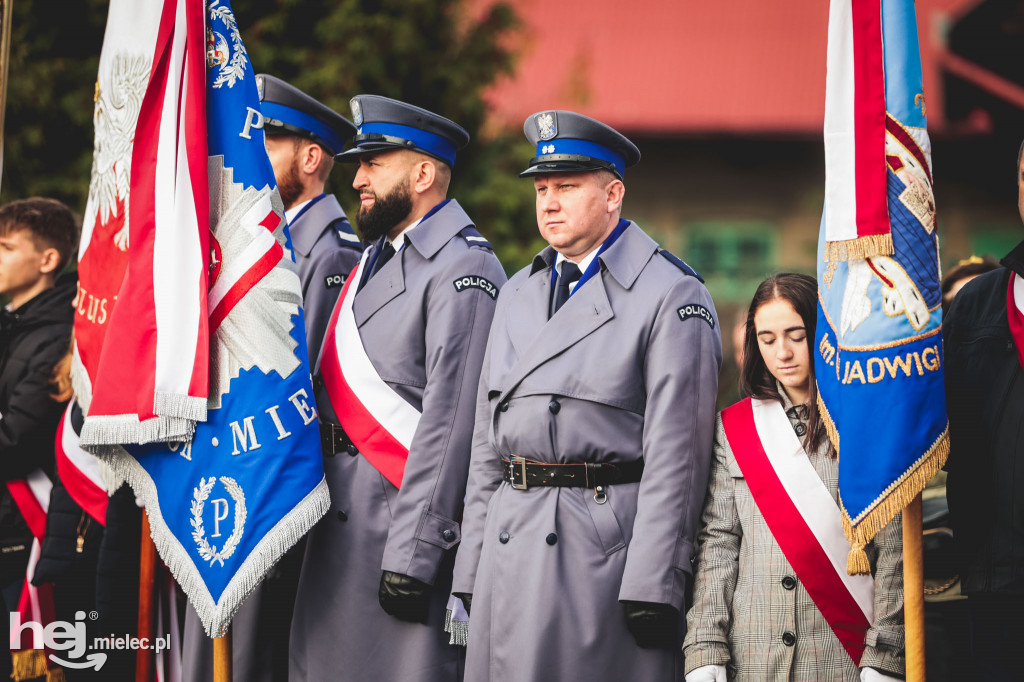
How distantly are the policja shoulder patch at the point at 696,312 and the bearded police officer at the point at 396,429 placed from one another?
0.83 metres

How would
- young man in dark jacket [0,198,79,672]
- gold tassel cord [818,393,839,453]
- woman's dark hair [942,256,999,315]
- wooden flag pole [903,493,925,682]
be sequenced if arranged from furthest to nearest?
1. woman's dark hair [942,256,999,315]
2. young man in dark jacket [0,198,79,672]
3. gold tassel cord [818,393,839,453]
4. wooden flag pole [903,493,925,682]

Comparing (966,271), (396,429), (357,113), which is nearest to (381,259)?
(357,113)

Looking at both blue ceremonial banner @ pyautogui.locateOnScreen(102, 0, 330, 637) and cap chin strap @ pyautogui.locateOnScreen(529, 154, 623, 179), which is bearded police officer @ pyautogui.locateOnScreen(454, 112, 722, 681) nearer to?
cap chin strap @ pyautogui.locateOnScreen(529, 154, 623, 179)

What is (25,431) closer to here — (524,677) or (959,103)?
(524,677)

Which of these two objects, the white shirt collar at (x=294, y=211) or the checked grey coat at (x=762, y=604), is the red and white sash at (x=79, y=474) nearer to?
the white shirt collar at (x=294, y=211)

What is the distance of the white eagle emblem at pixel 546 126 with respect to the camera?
3.70 metres

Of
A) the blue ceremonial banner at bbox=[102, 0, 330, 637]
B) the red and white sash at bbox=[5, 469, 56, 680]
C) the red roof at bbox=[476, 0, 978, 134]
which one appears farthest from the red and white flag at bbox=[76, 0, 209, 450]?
the red roof at bbox=[476, 0, 978, 134]

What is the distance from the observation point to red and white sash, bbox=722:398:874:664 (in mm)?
3174

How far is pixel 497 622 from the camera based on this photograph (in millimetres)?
3426

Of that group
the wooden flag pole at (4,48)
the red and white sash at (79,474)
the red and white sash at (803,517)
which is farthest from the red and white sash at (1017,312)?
the wooden flag pole at (4,48)

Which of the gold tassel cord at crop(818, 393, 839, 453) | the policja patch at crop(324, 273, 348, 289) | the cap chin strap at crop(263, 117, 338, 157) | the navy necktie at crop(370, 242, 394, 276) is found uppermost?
the cap chin strap at crop(263, 117, 338, 157)

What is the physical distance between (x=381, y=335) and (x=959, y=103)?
1124cm

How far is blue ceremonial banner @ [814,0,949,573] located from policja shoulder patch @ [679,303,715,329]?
0.41 m

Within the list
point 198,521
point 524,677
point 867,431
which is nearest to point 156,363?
point 198,521
